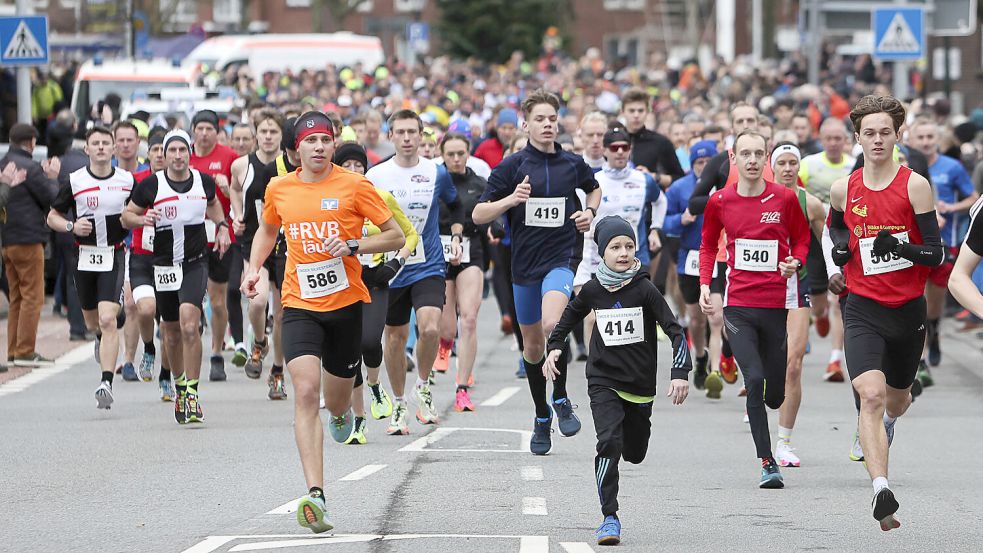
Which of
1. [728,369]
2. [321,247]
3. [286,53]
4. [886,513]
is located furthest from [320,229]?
[286,53]

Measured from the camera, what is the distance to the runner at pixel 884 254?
31.3 ft

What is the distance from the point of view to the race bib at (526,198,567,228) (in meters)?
12.4

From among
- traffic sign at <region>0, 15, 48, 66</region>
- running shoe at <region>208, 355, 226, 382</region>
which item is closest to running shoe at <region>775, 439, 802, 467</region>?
running shoe at <region>208, 355, 226, 382</region>

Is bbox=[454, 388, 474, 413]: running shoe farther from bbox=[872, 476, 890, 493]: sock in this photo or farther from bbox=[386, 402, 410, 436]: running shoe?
bbox=[872, 476, 890, 493]: sock

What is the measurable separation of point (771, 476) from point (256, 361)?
6.55m

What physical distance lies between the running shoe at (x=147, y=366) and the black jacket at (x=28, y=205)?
231cm

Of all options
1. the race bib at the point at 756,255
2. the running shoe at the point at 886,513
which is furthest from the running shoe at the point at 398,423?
the running shoe at the point at 886,513

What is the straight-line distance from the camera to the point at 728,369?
1559 centimetres

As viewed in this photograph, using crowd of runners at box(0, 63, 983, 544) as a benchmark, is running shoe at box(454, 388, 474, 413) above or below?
below

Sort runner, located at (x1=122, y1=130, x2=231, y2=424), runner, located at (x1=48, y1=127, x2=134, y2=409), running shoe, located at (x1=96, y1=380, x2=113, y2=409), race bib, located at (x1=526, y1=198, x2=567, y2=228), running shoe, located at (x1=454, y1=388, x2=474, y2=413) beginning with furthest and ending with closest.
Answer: runner, located at (x1=48, y1=127, x2=134, y2=409)
running shoe, located at (x1=454, y1=388, x2=474, y2=413)
running shoe, located at (x1=96, y1=380, x2=113, y2=409)
runner, located at (x1=122, y1=130, x2=231, y2=424)
race bib, located at (x1=526, y1=198, x2=567, y2=228)

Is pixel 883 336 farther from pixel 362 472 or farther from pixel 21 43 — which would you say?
pixel 21 43

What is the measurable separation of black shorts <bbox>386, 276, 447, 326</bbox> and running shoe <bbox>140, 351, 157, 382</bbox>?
3693 mm

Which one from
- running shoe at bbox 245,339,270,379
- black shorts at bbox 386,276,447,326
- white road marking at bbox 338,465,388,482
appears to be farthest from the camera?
running shoe at bbox 245,339,270,379

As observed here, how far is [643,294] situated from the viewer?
973 centimetres
